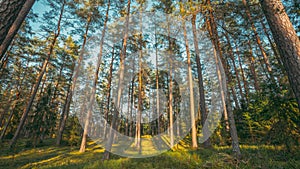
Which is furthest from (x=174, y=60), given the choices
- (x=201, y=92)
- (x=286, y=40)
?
(x=286, y=40)

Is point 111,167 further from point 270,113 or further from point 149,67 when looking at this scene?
point 149,67

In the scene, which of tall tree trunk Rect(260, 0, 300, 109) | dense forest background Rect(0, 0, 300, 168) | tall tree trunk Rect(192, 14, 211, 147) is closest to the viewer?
tall tree trunk Rect(260, 0, 300, 109)

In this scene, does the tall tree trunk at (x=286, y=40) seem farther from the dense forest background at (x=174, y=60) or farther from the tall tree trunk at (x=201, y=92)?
the tall tree trunk at (x=201, y=92)

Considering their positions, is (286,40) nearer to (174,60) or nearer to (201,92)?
(201,92)

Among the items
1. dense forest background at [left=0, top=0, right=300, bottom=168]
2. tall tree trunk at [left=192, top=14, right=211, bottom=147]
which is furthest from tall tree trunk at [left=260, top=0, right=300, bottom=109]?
tall tree trunk at [left=192, top=14, right=211, bottom=147]

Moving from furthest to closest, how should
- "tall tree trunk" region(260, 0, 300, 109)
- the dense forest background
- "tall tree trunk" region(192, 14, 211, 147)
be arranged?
1. "tall tree trunk" region(192, 14, 211, 147)
2. the dense forest background
3. "tall tree trunk" region(260, 0, 300, 109)

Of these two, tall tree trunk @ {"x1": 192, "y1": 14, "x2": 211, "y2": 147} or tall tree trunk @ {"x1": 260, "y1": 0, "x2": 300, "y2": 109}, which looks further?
tall tree trunk @ {"x1": 192, "y1": 14, "x2": 211, "y2": 147}

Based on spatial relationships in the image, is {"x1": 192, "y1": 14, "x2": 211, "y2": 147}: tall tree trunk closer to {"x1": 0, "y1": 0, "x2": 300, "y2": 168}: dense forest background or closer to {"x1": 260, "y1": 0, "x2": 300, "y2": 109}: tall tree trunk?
{"x1": 0, "y1": 0, "x2": 300, "y2": 168}: dense forest background

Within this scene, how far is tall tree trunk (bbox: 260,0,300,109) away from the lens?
265 cm

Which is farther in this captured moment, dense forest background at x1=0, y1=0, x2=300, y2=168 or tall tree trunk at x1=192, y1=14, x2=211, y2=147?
tall tree trunk at x1=192, y1=14, x2=211, y2=147

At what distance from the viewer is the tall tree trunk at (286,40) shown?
2.65 meters

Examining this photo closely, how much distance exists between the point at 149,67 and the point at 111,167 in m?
14.0

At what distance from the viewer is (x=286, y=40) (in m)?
2.81

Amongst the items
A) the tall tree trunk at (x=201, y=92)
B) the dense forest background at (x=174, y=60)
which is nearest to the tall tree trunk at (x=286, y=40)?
the dense forest background at (x=174, y=60)
